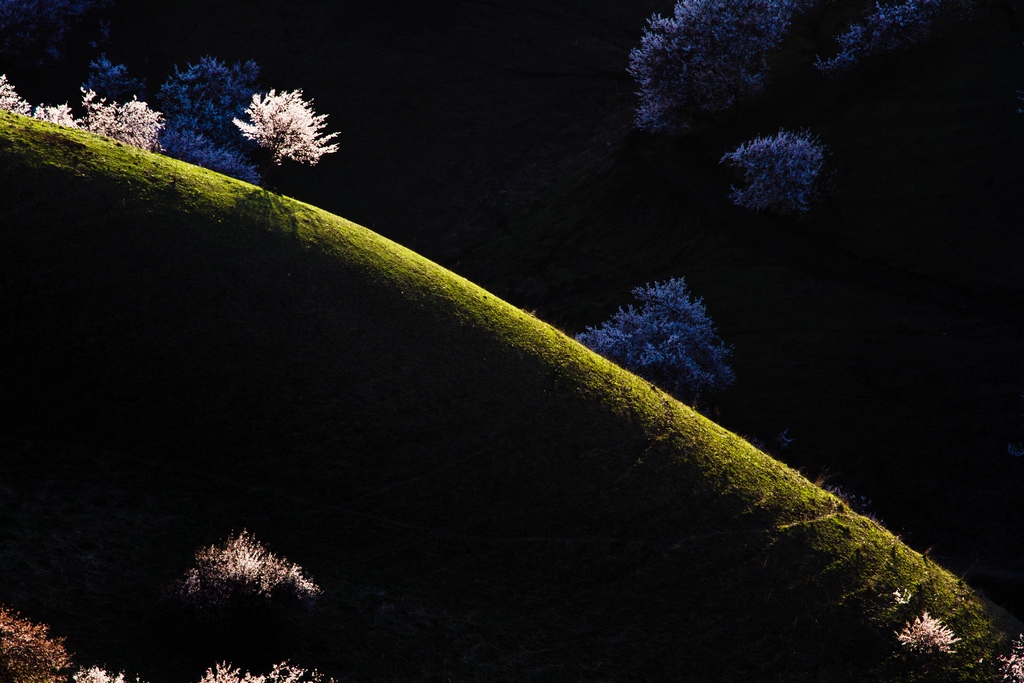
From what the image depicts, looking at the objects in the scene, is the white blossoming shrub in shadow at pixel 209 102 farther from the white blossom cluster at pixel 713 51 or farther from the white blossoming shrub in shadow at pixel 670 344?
the white blossoming shrub in shadow at pixel 670 344

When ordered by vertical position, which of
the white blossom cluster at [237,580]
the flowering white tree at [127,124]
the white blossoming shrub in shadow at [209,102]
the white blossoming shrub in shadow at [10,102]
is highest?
the white blossoming shrub in shadow at [209,102]

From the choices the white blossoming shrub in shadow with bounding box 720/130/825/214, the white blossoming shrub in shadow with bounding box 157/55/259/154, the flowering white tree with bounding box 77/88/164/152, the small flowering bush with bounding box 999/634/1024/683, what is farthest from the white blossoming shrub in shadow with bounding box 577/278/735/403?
the white blossoming shrub in shadow with bounding box 157/55/259/154

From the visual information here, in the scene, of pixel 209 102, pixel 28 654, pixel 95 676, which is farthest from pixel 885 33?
pixel 28 654

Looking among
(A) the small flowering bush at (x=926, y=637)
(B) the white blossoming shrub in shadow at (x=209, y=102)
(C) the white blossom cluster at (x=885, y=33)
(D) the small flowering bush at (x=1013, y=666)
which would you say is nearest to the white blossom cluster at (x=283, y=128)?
(B) the white blossoming shrub in shadow at (x=209, y=102)

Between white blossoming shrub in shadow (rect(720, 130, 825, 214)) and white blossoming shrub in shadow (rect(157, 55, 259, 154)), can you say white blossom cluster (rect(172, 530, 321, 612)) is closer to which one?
white blossoming shrub in shadow (rect(720, 130, 825, 214))

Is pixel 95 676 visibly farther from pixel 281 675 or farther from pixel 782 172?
pixel 782 172

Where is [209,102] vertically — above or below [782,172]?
above
